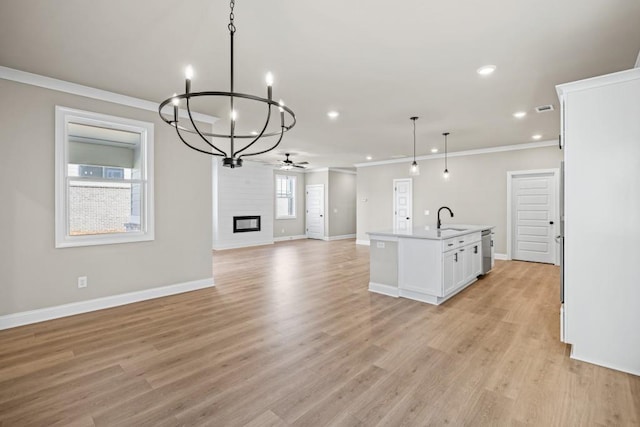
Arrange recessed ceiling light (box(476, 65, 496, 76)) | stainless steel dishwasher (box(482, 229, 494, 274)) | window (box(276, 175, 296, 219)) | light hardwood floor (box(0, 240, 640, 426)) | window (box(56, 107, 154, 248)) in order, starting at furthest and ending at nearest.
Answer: window (box(276, 175, 296, 219))
stainless steel dishwasher (box(482, 229, 494, 274))
window (box(56, 107, 154, 248))
recessed ceiling light (box(476, 65, 496, 76))
light hardwood floor (box(0, 240, 640, 426))

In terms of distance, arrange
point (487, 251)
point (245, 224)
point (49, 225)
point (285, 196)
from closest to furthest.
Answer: point (49, 225), point (487, 251), point (245, 224), point (285, 196)

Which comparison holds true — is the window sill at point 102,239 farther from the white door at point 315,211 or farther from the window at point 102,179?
the white door at point 315,211

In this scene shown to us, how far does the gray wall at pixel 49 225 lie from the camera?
3361mm

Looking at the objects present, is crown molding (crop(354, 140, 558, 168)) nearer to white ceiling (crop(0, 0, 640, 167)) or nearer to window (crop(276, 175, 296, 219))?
white ceiling (crop(0, 0, 640, 167))

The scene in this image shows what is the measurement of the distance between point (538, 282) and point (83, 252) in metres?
6.71

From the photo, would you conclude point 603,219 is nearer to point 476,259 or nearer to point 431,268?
point 431,268

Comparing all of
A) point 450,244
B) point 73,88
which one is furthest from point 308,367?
point 73,88

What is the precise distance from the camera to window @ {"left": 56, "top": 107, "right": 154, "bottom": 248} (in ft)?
12.1

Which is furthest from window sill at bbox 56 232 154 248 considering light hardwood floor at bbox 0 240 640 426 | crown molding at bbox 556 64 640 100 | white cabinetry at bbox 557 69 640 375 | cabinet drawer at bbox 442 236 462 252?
crown molding at bbox 556 64 640 100

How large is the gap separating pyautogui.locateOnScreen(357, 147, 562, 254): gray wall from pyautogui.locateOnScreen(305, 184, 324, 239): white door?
2236 millimetres

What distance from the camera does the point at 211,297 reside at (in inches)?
176

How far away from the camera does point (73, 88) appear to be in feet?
12.1

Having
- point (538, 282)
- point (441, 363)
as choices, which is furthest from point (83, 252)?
point (538, 282)

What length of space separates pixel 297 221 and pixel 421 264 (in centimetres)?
797
